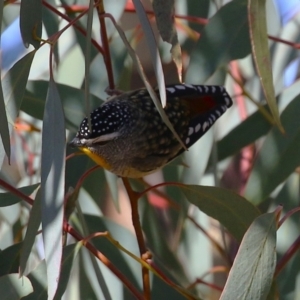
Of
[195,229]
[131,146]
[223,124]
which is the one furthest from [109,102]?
[223,124]

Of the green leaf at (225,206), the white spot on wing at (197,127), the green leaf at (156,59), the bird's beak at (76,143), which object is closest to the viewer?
the green leaf at (156,59)

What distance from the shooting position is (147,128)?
1.63 meters

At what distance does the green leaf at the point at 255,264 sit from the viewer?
1046 mm

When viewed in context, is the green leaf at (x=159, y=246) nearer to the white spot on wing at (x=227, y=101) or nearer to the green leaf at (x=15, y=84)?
the white spot on wing at (x=227, y=101)

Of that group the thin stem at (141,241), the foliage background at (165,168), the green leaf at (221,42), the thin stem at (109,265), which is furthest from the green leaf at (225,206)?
the green leaf at (221,42)

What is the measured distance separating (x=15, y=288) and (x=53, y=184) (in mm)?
218

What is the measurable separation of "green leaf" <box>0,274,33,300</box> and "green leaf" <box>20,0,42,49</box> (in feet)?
1.25

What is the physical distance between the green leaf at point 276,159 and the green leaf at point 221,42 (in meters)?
0.18

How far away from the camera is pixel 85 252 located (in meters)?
1.57

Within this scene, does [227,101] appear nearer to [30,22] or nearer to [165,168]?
[165,168]

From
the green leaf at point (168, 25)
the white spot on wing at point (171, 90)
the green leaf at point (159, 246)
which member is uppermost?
the green leaf at point (168, 25)

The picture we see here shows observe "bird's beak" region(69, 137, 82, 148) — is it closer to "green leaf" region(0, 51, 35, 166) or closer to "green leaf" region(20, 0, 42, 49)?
"green leaf" region(0, 51, 35, 166)

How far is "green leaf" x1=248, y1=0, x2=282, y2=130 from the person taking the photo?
43.9 inches

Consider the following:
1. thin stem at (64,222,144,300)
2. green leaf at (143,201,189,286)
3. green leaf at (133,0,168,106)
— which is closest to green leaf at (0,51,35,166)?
thin stem at (64,222,144,300)
